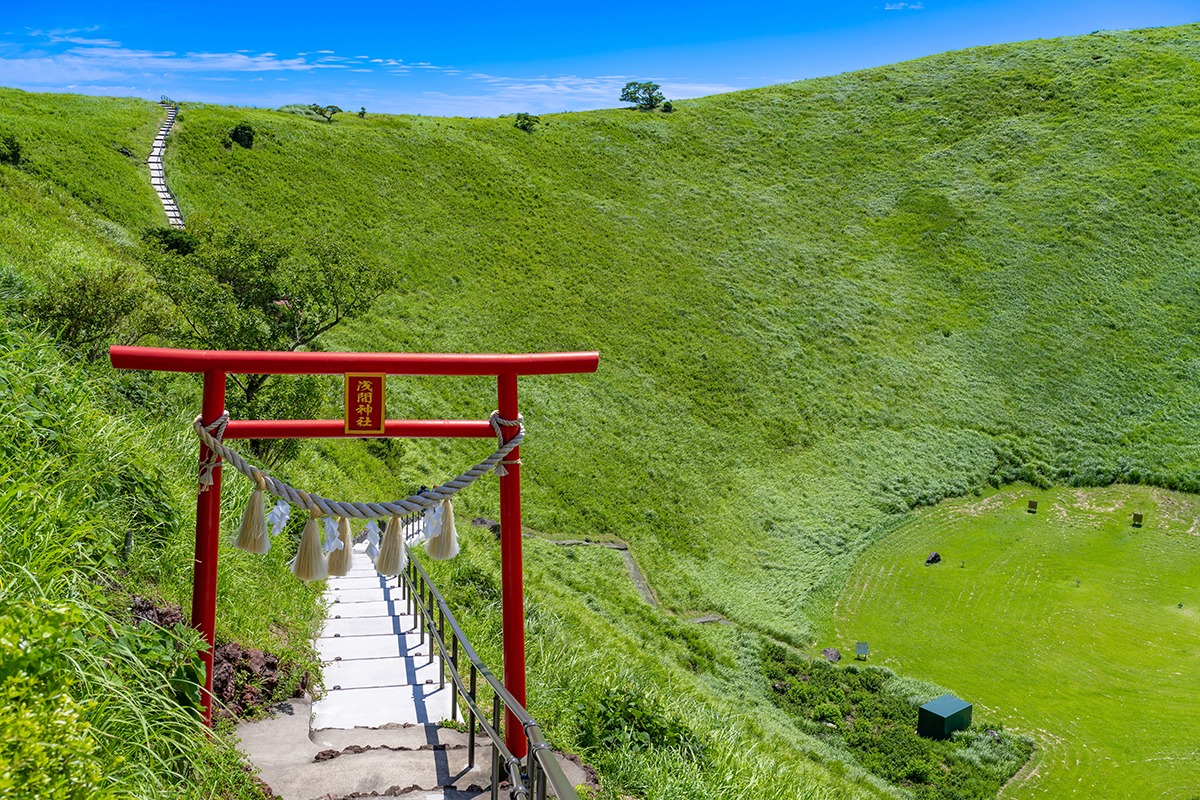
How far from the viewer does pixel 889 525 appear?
26297mm

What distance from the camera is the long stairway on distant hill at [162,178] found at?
1174 inches

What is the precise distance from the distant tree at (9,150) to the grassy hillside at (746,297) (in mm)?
670

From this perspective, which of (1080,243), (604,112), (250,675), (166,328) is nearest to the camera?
(250,675)

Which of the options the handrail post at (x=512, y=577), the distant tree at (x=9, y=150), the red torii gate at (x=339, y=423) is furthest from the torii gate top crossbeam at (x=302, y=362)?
the distant tree at (x=9, y=150)

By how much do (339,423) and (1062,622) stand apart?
20786 mm

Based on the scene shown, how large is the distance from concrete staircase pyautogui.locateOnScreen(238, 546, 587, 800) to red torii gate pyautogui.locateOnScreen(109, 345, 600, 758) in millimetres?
536

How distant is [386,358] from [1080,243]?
43.0 metres

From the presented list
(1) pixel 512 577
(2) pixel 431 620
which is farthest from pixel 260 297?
(1) pixel 512 577

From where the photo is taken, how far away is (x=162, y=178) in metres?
32.5

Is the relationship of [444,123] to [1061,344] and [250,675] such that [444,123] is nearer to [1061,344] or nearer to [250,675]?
[1061,344]

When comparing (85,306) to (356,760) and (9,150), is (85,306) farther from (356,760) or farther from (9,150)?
(9,150)

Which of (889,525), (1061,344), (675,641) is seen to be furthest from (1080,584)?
(1061,344)

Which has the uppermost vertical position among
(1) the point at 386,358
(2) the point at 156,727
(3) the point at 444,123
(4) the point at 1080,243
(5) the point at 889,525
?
(3) the point at 444,123

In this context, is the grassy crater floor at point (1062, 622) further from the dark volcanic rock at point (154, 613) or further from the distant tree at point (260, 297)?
the distant tree at point (260, 297)
